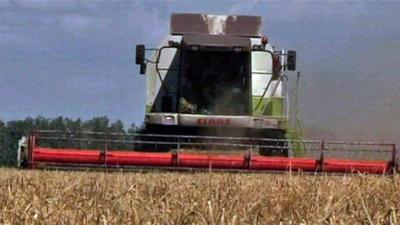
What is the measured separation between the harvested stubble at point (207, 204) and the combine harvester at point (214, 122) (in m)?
5.19

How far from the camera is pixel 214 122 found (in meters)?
11.7

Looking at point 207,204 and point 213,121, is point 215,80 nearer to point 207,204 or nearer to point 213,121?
point 213,121

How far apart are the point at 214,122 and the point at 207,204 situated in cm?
783

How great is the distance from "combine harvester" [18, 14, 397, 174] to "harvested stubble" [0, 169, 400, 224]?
519 cm

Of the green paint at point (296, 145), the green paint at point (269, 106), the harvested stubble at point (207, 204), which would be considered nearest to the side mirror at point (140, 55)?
the green paint at point (269, 106)

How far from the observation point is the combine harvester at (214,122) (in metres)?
11.1

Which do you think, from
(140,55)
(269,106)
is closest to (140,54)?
(140,55)

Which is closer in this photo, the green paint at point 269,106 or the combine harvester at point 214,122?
the combine harvester at point 214,122

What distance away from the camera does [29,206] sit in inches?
150

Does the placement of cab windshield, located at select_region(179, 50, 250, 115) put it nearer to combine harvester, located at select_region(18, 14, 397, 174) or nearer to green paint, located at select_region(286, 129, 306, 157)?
combine harvester, located at select_region(18, 14, 397, 174)

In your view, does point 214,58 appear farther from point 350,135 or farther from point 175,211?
point 175,211

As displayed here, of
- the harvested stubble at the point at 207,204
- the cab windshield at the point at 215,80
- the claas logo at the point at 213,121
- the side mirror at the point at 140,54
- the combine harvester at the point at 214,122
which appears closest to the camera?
the harvested stubble at the point at 207,204

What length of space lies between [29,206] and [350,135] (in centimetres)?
1305

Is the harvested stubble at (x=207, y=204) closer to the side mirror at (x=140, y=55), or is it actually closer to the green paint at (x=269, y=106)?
the green paint at (x=269, y=106)
